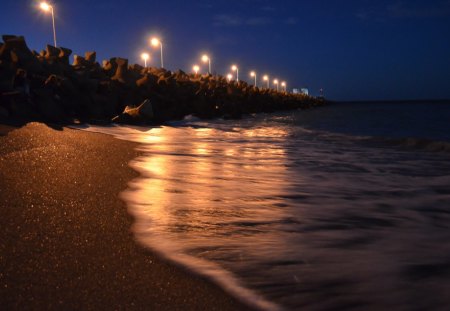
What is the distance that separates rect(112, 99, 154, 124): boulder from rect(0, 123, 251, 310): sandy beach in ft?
22.5

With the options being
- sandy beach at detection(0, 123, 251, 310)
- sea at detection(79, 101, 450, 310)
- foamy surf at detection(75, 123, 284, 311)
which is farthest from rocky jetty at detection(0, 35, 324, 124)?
foamy surf at detection(75, 123, 284, 311)

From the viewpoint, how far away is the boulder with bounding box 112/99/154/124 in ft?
33.6

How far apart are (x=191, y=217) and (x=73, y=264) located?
1007 millimetres

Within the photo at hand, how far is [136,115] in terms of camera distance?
34.7ft

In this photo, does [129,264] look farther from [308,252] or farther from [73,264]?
[308,252]

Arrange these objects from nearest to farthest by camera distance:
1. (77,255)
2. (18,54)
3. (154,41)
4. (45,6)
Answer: (77,255) → (18,54) → (45,6) → (154,41)

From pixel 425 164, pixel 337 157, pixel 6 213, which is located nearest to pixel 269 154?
pixel 337 157

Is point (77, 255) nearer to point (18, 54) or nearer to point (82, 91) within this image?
point (18, 54)

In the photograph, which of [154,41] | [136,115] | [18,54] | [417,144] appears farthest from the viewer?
[154,41]

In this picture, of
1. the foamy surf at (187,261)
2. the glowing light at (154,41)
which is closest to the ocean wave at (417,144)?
the foamy surf at (187,261)

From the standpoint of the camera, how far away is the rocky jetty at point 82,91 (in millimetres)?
7918

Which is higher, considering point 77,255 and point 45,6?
point 45,6

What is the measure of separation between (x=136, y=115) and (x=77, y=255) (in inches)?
356

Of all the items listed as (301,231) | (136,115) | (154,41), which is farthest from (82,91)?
(154,41)
